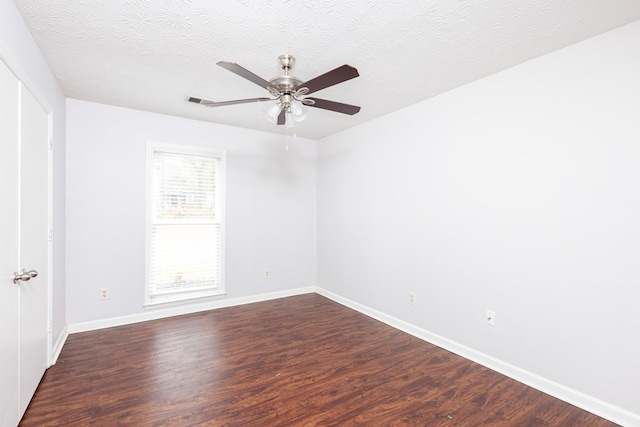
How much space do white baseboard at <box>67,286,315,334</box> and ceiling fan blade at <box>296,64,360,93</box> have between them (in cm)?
328

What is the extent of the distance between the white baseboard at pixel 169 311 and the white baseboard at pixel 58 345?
136mm

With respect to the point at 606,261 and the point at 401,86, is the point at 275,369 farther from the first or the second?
the point at 401,86

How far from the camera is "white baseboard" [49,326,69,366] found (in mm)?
2672

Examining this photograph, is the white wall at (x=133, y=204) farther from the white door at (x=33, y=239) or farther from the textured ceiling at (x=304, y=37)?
the white door at (x=33, y=239)

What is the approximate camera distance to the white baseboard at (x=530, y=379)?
2002 millimetres

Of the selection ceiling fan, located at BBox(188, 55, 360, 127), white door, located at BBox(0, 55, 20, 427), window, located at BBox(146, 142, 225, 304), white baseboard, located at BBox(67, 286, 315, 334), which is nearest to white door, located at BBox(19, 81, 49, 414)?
white door, located at BBox(0, 55, 20, 427)

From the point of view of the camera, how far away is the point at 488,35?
2.09m

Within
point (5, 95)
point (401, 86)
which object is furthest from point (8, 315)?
point (401, 86)

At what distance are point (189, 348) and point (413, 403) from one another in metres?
2.12

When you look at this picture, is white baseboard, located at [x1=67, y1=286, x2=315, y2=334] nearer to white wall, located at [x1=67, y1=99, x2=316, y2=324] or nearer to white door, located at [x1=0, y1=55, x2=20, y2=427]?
white wall, located at [x1=67, y1=99, x2=316, y2=324]


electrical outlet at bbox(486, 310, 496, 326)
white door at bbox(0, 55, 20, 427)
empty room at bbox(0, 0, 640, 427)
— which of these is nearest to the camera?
white door at bbox(0, 55, 20, 427)

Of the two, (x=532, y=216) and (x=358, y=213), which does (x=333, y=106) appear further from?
(x=358, y=213)

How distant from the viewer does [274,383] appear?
7.94ft

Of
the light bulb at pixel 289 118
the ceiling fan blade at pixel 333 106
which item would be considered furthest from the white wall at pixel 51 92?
the ceiling fan blade at pixel 333 106
